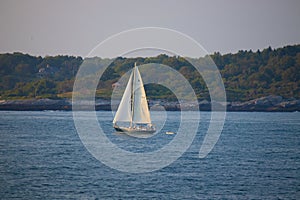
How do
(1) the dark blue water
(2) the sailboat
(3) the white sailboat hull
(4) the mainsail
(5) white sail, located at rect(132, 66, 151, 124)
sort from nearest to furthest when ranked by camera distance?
(1) the dark blue water < (3) the white sailboat hull < (5) white sail, located at rect(132, 66, 151, 124) < (2) the sailboat < (4) the mainsail

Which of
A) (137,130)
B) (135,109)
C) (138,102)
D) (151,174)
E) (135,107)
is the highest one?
(138,102)

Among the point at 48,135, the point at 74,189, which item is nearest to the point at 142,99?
the point at 48,135

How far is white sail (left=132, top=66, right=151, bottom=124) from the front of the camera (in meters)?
89.0

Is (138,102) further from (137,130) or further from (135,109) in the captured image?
(137,130)

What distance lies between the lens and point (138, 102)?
89.9 meters

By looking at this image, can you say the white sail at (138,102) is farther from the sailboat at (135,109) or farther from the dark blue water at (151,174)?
the dark blue water at (151,174)

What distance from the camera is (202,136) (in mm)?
97188

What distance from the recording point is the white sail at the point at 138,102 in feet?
292

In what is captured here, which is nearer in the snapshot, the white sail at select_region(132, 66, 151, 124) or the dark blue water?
the dark blue water

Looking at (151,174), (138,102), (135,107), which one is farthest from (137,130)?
(151,174)

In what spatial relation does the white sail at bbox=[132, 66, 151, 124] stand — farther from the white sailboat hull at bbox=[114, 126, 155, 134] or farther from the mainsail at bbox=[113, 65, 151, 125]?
the white sailboat hull at bbox=[114, 126, 155, 134]

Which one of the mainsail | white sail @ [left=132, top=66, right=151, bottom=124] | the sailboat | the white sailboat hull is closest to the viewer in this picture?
the white sailboat hull

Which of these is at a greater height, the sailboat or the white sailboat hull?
the sailboat

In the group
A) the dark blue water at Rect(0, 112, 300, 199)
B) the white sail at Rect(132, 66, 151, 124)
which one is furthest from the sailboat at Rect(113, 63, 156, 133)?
the dark blue water at Rect(0, 112, 300, 199)
